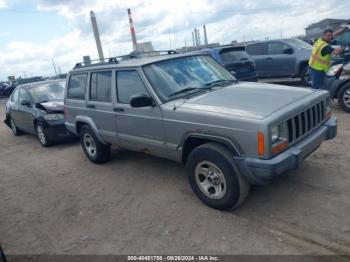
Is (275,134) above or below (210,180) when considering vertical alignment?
above

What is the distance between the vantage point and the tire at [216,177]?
361cm

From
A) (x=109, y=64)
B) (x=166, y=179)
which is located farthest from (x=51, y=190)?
(x=109, y=64)

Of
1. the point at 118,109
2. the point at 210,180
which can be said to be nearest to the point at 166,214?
the point at 210,180

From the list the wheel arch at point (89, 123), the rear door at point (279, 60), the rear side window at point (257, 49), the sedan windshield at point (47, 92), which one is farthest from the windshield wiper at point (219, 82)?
the rear side window at point (257, 49)

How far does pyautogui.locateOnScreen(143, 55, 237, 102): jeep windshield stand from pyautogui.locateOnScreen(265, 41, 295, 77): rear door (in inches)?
279

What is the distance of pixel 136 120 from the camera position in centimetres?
473

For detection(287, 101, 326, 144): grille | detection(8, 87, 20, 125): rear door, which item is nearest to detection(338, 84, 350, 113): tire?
detection(287, 101, 326, 144): grille

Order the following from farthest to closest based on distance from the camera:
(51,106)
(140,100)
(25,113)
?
1. (25,113)
2. (51,106)
3. (140,100)

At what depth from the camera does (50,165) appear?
6.86m

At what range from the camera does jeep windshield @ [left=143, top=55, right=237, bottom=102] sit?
4.38m

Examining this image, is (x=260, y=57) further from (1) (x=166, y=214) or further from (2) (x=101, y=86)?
(1) (x=166, y=214)

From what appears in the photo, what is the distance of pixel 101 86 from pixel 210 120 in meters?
2.52

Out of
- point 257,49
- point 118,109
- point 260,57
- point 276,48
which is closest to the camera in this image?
point 118,109

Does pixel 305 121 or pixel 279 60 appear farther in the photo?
pixel 279 60
